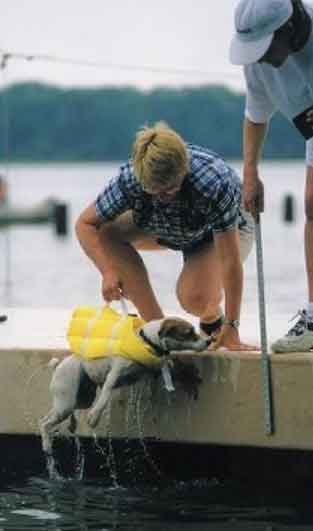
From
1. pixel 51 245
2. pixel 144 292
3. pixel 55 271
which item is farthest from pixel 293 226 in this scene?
pixel 144 292

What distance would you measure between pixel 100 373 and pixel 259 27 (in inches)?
64.7

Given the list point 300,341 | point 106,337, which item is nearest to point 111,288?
point 106,337

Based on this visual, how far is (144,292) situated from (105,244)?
304 millimetres

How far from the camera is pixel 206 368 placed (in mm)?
7184

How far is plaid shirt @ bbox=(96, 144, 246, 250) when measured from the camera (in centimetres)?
717

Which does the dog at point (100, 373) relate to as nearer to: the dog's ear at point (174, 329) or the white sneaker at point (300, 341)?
the dog's ear at point (174, 329)

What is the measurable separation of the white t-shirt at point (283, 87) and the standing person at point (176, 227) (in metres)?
0.35

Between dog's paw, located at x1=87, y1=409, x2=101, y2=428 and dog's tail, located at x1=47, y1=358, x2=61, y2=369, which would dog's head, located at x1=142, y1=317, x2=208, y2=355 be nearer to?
dog's paw, located at x1=87, y1=409, x2=101, y2=428

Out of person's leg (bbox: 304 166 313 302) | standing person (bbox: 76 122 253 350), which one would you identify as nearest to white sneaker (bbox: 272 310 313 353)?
person's leg (bbox: 304 166 313 302)

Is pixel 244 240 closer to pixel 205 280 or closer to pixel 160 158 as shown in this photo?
pixel 205 280

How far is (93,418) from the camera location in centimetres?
698

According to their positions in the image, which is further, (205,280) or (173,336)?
(205,280)

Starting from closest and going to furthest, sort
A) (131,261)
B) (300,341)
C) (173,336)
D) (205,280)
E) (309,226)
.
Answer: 1. (173,336)
2. (309,226)
3. (300,341)
4. (131,261)
5. (205,280)

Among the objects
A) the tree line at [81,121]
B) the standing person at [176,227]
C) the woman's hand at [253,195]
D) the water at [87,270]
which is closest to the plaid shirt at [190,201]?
the standing person at [176,227]
